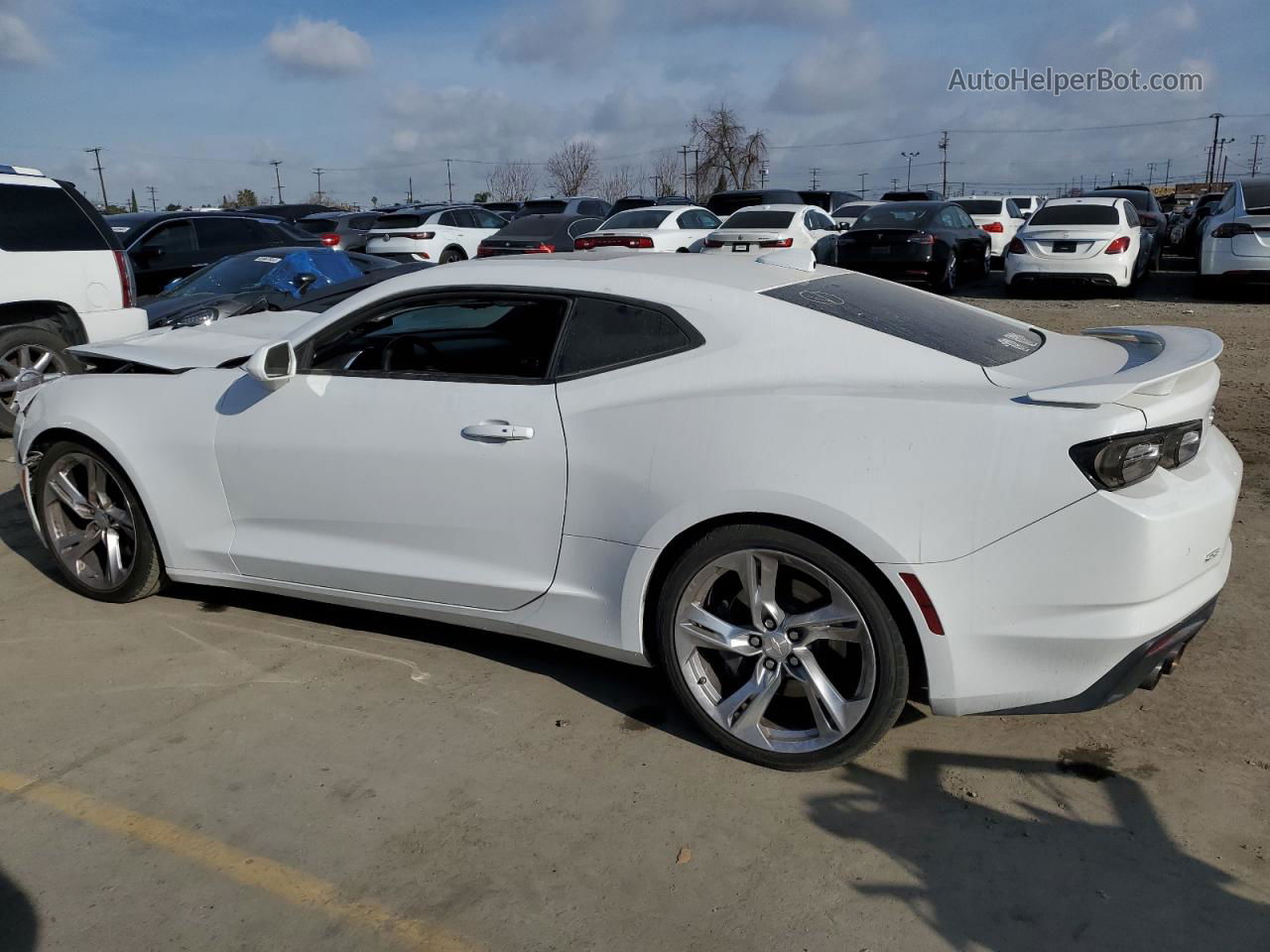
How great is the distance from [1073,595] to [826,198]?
25.0 meters

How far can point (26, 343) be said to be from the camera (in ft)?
25.4

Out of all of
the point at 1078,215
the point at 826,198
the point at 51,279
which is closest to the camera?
the point at 51,279

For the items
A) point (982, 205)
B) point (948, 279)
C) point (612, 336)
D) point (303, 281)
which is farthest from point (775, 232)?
point (612, 336)

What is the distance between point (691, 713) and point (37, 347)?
664cm

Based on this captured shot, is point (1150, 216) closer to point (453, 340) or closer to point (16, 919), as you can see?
point (453, 340)

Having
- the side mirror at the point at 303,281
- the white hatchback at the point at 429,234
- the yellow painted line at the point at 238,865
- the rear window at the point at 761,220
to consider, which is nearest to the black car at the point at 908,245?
the rear window at the point at 761,220

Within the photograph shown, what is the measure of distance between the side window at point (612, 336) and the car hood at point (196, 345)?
1659mm

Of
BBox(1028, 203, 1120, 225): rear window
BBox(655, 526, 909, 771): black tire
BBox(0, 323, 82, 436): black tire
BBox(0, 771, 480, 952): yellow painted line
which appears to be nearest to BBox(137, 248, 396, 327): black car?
BBox(0, 323, 82, 436): black tire

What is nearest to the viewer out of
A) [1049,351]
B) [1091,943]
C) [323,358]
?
[1091,943]

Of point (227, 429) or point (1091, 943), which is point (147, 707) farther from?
point (1091, 943)

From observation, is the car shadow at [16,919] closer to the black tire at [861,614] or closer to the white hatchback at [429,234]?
the black tire at [861,614]

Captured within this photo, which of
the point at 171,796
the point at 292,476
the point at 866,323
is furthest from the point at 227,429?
the point at 866,323

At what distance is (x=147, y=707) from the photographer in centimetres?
379

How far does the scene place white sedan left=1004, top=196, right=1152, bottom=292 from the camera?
1413 centimetres
